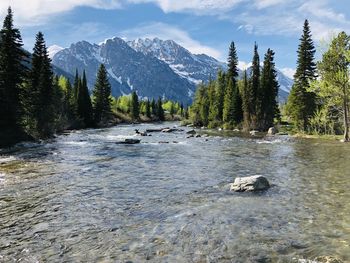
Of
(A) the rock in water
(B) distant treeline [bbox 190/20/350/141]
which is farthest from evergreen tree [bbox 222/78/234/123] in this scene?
(A) the rock in water

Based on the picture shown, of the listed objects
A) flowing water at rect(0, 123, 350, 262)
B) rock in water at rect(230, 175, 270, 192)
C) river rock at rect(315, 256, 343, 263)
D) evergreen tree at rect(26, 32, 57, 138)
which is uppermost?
evergreen tree at rect(26, 32, 57, 138)

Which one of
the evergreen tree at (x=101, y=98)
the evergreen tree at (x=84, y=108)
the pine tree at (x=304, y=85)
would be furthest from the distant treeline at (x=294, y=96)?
the evergreen tree at (x=84, y=108)

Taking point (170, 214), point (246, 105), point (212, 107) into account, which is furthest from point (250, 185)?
point (212, 107)

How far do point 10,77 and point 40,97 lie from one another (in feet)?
17.9

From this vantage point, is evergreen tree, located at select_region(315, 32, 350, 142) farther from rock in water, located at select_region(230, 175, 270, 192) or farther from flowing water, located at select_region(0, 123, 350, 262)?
rock in water, located at select_region(230, 175, 270, 192)

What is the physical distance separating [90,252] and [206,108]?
106532mm

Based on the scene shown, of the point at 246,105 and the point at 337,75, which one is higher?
the point at 337,75

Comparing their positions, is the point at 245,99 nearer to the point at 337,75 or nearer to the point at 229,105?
the point at 229,105

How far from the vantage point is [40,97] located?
55.0 m

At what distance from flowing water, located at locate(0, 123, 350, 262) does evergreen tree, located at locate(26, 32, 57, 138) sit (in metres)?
27.7

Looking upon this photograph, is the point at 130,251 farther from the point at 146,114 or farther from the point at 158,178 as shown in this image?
the point at 146,114

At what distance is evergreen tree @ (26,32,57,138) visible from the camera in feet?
178

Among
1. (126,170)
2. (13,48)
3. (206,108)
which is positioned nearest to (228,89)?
(206,108)

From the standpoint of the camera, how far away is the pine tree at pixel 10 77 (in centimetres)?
4529
